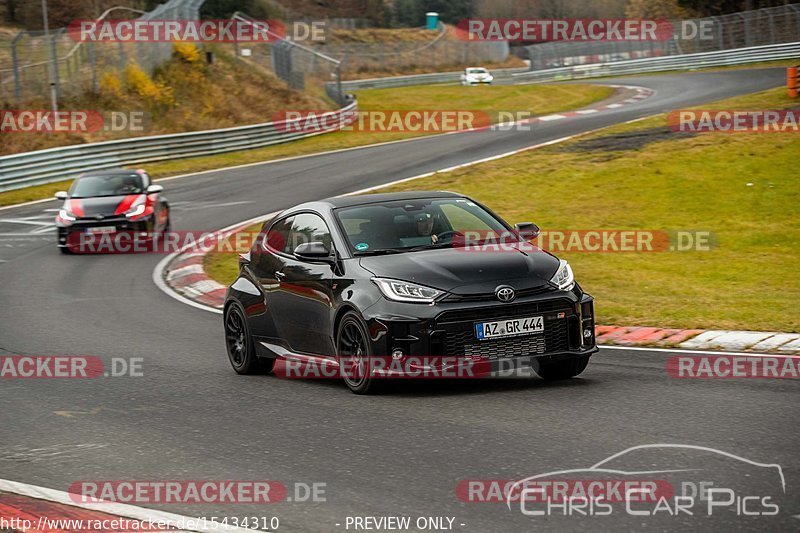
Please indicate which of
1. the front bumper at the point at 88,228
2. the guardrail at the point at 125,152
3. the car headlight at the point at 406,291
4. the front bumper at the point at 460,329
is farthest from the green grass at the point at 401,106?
the front bumper at the point at 460,329

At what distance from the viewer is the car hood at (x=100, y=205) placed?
2242 centimetres

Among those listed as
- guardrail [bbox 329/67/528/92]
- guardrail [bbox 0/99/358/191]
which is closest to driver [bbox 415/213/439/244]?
guardrail [bbox 0/99/358/191]

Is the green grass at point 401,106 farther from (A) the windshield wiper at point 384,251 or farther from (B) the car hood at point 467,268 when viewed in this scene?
(B) the car hood at point 467,268

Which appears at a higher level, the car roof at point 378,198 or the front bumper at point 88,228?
the car roof at point 378,198

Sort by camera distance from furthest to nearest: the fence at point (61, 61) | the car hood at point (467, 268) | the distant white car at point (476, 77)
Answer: the distant white car at point (476, 77) → the fence at point (61, 61) → the car hood at point (467, 268)

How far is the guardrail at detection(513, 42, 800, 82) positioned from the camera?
58.0 metres

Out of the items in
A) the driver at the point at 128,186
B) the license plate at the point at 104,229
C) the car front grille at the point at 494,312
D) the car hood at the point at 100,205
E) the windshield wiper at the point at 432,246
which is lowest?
the license plate at the point at 104,229

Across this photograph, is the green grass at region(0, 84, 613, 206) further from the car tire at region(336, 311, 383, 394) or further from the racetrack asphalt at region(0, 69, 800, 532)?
the car tire at region(336, 311, 383, 394)

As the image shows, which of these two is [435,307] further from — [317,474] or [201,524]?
[201,524]

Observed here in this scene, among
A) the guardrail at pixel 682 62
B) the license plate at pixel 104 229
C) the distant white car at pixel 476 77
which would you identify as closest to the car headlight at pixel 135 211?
the license plate at pixel 104 229

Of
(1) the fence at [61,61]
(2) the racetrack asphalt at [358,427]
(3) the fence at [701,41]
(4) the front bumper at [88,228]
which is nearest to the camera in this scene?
(2) the racetrack asphalt at [358,427]

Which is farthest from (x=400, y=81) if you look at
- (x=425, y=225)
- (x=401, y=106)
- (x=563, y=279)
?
(x=563, y=279)

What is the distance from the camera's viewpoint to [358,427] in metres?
7.83

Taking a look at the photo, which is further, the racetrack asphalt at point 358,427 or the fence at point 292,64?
the fence at point 292,64
